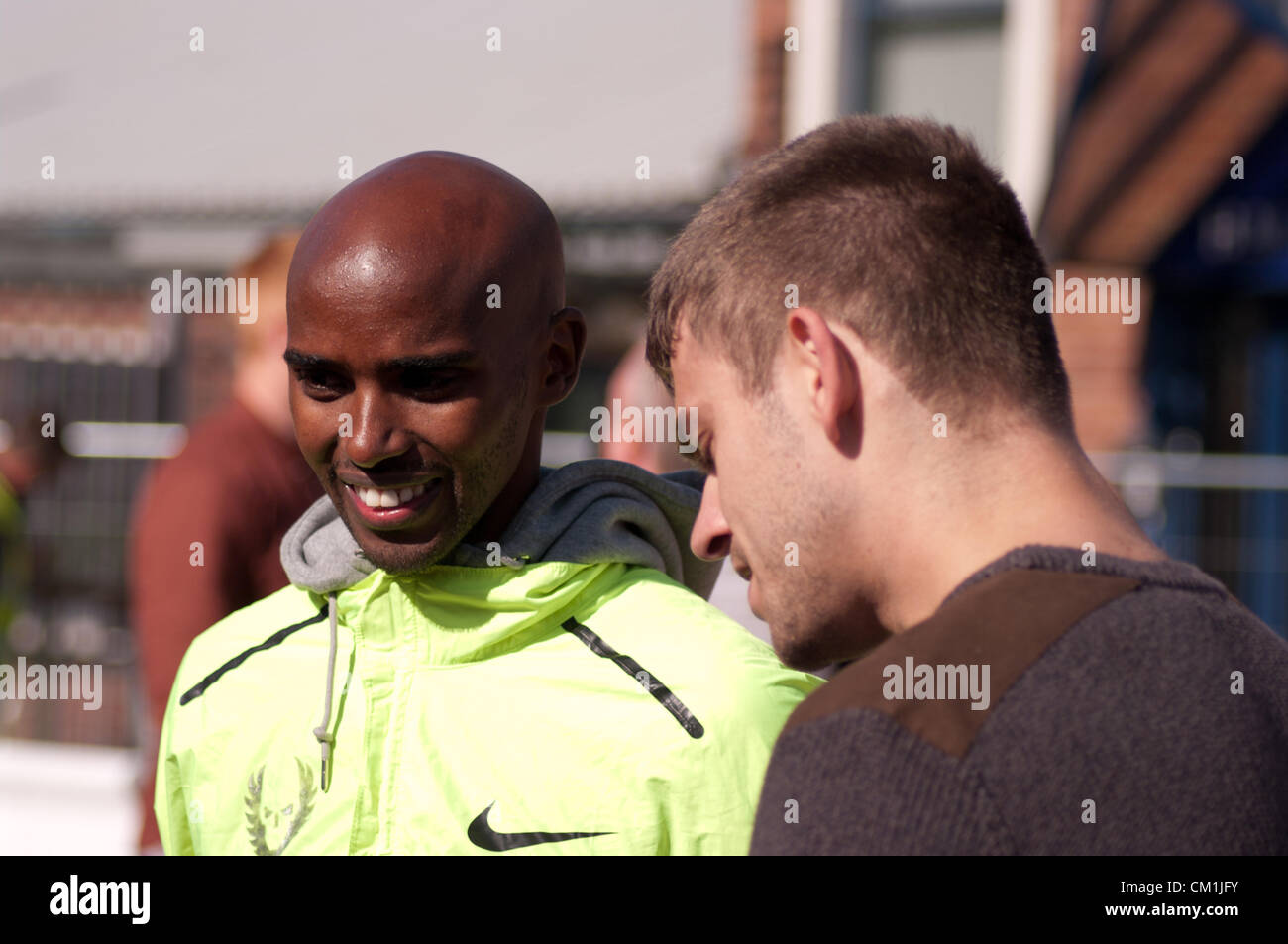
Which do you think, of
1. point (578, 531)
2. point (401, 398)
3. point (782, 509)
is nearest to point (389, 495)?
point (401, 398)

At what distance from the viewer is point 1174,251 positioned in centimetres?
662

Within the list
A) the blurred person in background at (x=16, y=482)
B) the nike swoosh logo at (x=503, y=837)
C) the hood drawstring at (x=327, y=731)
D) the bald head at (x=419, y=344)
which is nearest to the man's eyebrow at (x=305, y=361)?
the bald head at (x=419, y=344)

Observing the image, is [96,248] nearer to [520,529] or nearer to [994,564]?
[520,529]

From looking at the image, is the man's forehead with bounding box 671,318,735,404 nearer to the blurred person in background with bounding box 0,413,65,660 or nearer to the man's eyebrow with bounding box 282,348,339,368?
the man's eyebrow with bounding box 282,348,339,368

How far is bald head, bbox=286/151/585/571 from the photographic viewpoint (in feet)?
5.28

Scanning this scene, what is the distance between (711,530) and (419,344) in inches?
16.4

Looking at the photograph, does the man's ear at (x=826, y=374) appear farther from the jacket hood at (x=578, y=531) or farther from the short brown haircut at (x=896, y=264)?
the jacket hood at (x=578, y=531)

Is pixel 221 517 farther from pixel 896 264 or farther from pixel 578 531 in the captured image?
pixel 896 264

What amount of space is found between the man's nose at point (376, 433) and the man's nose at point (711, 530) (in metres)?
0.37

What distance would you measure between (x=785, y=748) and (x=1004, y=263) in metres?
0.57

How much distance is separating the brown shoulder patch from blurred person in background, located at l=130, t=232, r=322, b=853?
7.15 ft
